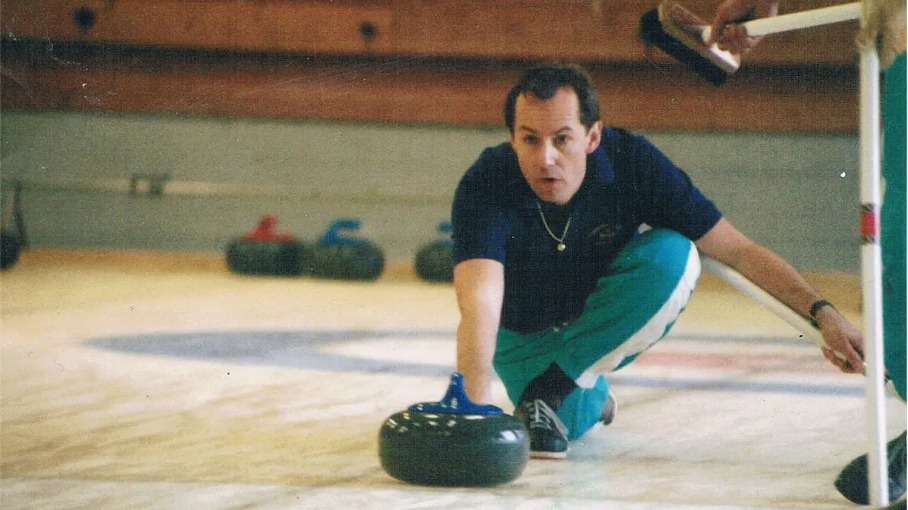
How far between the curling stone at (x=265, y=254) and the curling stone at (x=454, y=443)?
176 inches

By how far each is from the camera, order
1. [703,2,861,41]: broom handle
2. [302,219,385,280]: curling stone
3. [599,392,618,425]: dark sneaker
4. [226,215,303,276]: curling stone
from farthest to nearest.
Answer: [226,215,303,276]: curling stone < [302,219,385,280]: curling stone < [599,392,618,425]: dark sneaker < [703,2,861,41]: broom handle

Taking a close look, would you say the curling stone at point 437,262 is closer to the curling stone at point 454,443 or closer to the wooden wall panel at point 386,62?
the wooden wall panel at point 386,62

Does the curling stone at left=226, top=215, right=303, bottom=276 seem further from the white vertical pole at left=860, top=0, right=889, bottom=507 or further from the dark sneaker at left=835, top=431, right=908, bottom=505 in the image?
the white vertical pole at left=860, top=0, right=889, bottom=507

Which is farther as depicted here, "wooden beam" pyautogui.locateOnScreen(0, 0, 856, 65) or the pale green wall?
the pale green wall

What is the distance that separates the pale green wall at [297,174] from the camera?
260 inches

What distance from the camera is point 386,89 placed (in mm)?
6746

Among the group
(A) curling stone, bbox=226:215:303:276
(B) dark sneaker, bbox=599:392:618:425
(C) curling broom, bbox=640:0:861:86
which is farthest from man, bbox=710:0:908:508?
(A) curling stone, bbox=226:215:303:276

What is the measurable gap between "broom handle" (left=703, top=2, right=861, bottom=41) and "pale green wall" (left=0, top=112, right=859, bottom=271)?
5.07 meters

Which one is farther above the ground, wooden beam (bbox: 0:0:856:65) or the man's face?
wooden beam (bbox: 0:0:856:65)

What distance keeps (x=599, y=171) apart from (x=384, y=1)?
4.79 meters

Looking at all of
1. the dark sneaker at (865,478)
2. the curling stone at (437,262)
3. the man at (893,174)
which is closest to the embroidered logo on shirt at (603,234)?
the dark sneaker at (865,478)

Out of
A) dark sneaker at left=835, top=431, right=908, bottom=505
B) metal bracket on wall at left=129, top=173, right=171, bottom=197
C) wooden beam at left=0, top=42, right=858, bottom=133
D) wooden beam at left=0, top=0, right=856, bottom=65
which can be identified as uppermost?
wooden beam at left=0, top=0, right=856, bottom=65

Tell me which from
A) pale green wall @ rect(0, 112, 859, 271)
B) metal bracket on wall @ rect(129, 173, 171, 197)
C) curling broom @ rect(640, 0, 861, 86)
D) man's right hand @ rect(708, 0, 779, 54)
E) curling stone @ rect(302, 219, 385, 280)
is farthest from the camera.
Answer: metal bracket on wall @ rect(129, 173, 171, 197)

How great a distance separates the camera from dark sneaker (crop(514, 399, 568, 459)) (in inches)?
76.9
